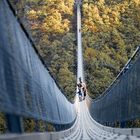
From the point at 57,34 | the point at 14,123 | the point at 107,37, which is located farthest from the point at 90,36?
the point at 14,123

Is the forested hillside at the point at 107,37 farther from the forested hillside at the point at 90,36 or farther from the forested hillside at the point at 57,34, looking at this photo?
the forested hillside at the point at 57,34

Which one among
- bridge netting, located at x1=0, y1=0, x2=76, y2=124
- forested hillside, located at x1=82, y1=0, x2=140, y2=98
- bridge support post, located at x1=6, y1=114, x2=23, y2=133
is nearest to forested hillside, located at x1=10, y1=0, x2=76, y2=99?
forested hillside, located at x1=82, y1=0, x2=140, y2=98

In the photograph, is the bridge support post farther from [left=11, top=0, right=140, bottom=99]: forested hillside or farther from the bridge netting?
[left=11, top=0, right=140, bottom=99]: forested hillside

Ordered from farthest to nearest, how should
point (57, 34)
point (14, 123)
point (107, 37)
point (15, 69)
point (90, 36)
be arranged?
point (90, 36)
point (107, 37)
point (57, 34)
point (15, 69)
point (14, 123)

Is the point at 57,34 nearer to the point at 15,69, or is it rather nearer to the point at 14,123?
the point at 15,69

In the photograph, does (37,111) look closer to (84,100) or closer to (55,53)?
(84,100)

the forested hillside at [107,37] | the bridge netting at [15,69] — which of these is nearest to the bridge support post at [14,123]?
the bridge netting at [15,69]
